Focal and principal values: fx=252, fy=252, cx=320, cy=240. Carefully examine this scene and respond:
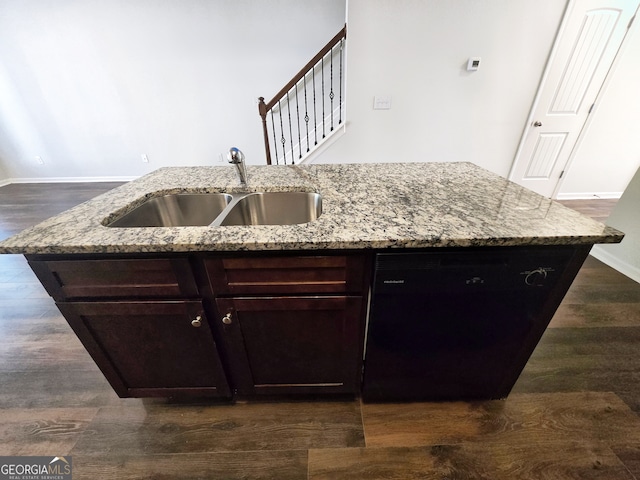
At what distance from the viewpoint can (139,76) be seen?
373 cm

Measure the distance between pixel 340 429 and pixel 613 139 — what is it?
4953mm

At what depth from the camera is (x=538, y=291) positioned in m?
0.89

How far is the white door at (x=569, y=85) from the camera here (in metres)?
2.62

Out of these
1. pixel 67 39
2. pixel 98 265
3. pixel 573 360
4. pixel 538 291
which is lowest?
pixel 573 360

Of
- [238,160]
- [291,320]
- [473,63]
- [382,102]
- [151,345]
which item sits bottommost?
[151,345]

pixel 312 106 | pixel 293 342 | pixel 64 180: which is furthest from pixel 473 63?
pixel 64 180

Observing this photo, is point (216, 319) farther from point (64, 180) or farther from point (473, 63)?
point (64, 180)

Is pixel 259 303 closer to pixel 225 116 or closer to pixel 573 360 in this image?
pixel 573 360

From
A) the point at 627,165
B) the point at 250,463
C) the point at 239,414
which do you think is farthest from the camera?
the point at 627,165

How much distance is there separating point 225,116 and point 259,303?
397cm

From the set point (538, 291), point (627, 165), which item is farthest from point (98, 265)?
point (627, 165)

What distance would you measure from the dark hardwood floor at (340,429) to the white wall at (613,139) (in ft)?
10.3

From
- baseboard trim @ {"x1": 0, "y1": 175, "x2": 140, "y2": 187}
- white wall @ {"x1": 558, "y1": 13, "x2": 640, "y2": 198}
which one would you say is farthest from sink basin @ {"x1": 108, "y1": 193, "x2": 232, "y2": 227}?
white wall @ {"x1": 558, "y1": 13, "x2": 640, "y2": 198}

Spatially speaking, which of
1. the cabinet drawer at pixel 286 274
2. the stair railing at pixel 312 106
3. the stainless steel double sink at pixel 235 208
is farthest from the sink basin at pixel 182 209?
the stair railing at pixel 312 106
